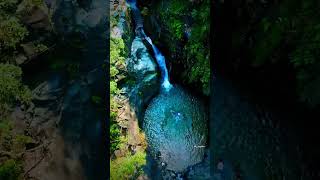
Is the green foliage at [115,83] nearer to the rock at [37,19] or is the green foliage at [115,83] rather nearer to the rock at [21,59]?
the rock at [37,19]

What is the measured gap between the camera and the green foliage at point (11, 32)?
2914 mm

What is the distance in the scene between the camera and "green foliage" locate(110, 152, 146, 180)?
3.57m

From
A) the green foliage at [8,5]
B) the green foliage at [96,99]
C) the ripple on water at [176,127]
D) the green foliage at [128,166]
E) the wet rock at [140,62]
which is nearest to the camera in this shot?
the green foliage at [8,5]

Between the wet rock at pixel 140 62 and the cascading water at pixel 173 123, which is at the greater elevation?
the wet rock at pixel 140 62

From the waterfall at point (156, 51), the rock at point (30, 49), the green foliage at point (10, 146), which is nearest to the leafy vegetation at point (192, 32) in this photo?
the waterfall at point (156, 51)

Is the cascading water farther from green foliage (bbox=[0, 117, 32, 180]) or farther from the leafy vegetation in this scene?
green foliage (bbox=[0, 117, 32, 180])

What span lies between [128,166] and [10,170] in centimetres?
116

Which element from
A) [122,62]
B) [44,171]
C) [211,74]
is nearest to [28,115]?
[44,171]

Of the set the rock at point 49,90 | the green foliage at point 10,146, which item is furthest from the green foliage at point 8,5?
the green foliage at point 10,146

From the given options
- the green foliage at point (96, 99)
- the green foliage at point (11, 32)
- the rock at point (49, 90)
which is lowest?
the green foliage at point (96, 99)

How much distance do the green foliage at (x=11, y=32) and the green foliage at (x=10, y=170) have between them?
38.8 inches

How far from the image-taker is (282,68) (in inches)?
111

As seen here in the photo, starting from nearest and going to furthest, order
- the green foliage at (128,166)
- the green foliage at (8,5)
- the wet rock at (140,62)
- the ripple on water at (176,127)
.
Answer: the green foliage at (8,5) → the green foliage at (128,166) → the wet rock at (140,62) → the ripple on water at (176,127)

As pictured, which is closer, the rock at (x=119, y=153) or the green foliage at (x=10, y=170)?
the green foliage at (x=10, y=170)
